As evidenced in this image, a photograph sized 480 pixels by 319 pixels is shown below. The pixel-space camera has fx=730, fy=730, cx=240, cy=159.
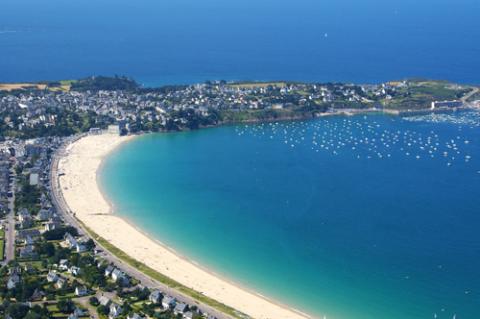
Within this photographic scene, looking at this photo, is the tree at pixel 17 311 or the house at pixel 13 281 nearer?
the tree at pixel 17 311

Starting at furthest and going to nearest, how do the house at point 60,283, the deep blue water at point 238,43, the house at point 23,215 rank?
1. the deep blue water at point 238,43
2. the house at point 23,215
3. the house at point 60,283

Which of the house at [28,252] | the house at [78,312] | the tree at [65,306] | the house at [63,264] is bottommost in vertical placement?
the house at [78,312]

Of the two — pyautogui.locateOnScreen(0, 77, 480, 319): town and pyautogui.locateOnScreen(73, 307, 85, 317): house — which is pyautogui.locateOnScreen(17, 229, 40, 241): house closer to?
pyautogui.locateOnScreen(0, 77, 480, 319): town

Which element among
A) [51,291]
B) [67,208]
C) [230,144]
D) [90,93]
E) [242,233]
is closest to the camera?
[51,291]

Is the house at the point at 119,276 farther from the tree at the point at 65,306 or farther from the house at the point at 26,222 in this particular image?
the house at the point at 26,222

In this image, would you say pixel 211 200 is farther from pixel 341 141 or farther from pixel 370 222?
pixel 341 141

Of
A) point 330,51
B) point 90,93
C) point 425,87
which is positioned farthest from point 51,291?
point 330,51

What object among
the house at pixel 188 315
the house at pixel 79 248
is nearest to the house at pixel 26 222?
the house at pixel 79 248

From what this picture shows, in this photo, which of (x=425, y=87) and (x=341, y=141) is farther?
(x=425, y=87)

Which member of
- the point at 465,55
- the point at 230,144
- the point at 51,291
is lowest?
the point at 51,291
